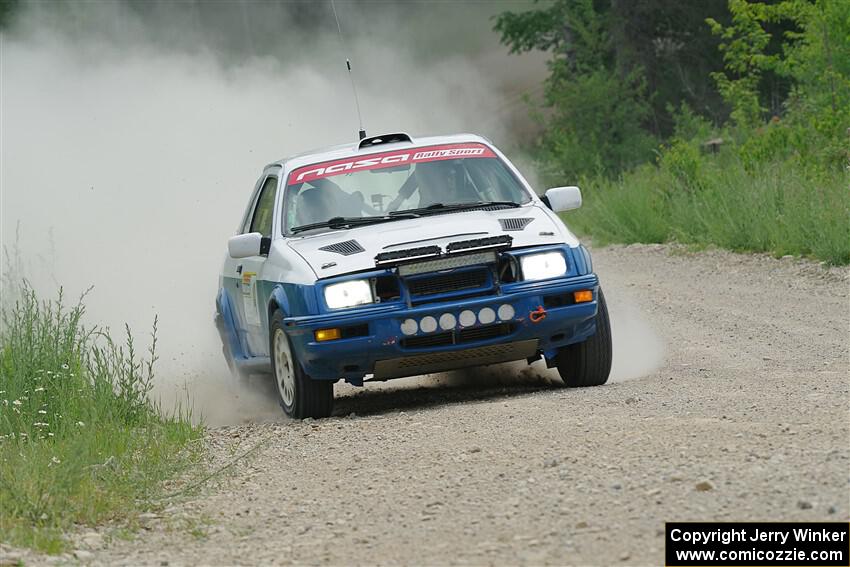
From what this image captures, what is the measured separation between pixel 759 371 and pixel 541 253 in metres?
1.69

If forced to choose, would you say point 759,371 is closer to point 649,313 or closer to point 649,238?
point 649,313

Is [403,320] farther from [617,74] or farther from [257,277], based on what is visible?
[617,74]

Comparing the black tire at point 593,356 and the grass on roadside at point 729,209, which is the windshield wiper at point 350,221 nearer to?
the black tire at point 593,356

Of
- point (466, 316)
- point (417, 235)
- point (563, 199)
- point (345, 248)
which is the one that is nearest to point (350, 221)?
point (345, 248)

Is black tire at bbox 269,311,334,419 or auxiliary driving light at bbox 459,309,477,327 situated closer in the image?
auxiliary driving light at bbox 459,309,477,327

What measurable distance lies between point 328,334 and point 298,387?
23.9 inches

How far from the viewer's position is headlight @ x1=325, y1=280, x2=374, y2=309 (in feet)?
30.5

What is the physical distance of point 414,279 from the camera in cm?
930

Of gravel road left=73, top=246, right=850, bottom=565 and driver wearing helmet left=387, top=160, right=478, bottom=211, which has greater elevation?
driver wearing helmet left=387, top=160, right=478, bottom=211

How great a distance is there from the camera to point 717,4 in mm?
36844

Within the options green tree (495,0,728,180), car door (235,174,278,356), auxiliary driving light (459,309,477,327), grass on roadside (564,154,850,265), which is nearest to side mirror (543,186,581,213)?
auxiliary driving light (459,309,477,327)

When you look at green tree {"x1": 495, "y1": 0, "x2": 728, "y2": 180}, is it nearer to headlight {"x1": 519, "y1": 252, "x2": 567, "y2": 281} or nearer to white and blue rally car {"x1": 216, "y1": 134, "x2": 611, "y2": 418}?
white and blue rally car {"x1": 216, "y1": 134, "x2": 611, "y2": 418}

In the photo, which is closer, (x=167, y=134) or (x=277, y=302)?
(x=277, y=302)

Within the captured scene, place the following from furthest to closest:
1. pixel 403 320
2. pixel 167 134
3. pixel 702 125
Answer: pixel 702 125, pixel 167 134, pixel 403 320
